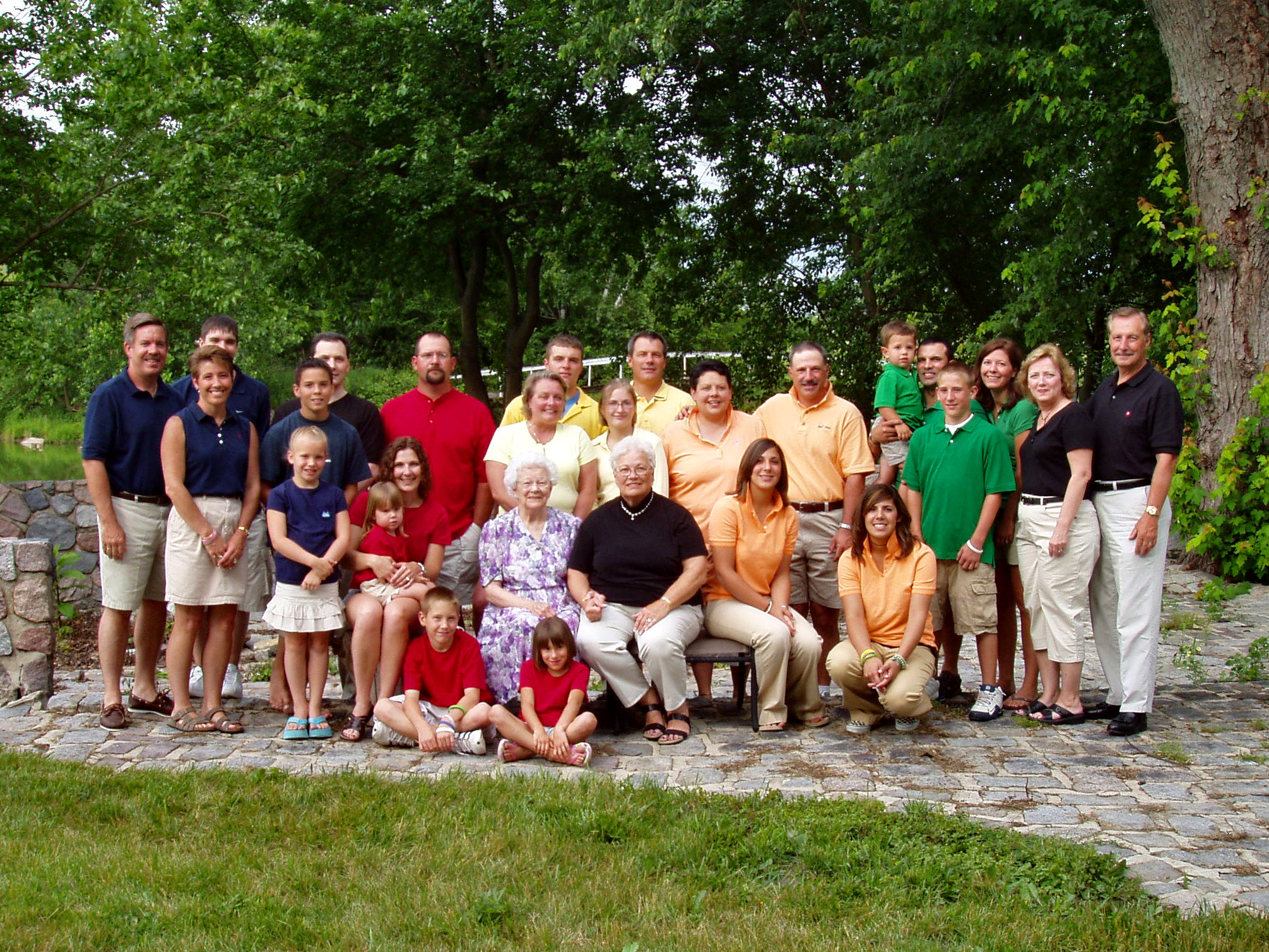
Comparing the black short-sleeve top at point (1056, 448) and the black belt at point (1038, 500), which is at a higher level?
the black short-sleeve top at point (1056, 448)

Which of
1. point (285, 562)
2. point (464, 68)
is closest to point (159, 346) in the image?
point (285, 562)

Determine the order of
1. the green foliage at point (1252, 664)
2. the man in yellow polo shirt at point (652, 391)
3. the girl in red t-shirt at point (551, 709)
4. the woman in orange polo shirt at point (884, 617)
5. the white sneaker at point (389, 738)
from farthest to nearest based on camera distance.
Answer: the green foliage at point (1252, 664) → the man in yellow polo shirt at point (652, 391) → the woman in orange polo shirt at point (884, 617) → the white sneaker at point (389, 738) → the girl in red t-shirt at point (551, 709)

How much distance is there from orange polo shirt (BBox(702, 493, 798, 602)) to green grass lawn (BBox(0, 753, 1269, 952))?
5.56ft

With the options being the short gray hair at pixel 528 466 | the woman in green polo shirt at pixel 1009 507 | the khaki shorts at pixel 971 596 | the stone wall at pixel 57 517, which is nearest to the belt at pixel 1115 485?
the woman in green polo shirt at pixel 1009 507

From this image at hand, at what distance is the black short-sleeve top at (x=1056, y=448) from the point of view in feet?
20.1

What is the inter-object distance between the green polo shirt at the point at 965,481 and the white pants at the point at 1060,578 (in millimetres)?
251

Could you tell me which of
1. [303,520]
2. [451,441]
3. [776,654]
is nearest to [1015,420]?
[776,654]

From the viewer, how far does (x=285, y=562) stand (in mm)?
6070

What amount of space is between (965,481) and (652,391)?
1.89m

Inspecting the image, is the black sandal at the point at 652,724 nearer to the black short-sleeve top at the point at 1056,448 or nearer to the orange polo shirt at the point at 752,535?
the orange polo shirt at the point at 752,535

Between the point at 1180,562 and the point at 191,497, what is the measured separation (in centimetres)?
1009

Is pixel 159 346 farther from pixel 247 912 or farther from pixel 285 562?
pixel 247 912

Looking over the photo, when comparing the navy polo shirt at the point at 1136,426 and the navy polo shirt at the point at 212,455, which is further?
the navy polo shirt at the point at 212,455

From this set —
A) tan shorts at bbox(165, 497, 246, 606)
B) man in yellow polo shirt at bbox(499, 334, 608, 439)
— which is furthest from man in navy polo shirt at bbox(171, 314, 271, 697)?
man in yellow polo shirt at bbox(499, 334, 608, 439)
